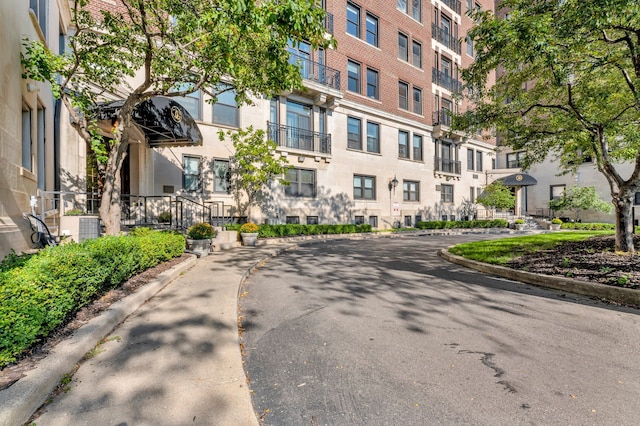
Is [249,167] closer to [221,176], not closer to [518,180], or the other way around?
[221,176]

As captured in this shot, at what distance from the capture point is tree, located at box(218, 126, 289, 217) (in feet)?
47.6

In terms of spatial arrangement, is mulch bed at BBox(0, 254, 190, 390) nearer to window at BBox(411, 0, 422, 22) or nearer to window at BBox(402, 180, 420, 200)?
window at BBox(402, 180, 420, 200)

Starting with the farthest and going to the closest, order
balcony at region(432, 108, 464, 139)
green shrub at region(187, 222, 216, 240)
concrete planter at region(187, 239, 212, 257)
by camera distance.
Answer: balcony at region(432, 108, 464, 139)
green shrub at region(187, 222, 216, 240)
concrete planter at region(187, 239, 212, 257)

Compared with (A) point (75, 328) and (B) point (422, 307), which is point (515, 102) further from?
(A) point (75, 328)

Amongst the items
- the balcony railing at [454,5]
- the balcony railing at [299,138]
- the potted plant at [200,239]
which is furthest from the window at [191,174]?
the balcony railing at [454,5]

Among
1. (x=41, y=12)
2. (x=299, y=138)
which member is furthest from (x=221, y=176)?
(x=41, y=12)

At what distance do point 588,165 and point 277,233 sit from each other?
30.5 meters

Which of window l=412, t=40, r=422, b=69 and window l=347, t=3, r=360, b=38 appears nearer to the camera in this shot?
window l=347, t=3, r=360, b=38

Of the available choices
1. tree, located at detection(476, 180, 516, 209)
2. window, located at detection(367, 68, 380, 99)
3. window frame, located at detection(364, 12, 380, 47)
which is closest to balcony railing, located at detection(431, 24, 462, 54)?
window frame, located at detection(364, 12, 380, 47)

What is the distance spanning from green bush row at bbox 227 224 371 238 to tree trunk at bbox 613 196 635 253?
40.0ft

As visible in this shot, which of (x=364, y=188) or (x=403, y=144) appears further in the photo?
(x=403, y=144)

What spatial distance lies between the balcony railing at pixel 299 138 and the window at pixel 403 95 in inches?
331

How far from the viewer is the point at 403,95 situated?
2495 centimetres

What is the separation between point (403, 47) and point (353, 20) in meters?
5.39
